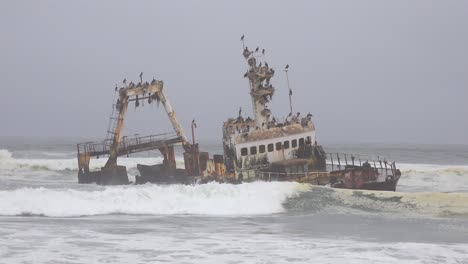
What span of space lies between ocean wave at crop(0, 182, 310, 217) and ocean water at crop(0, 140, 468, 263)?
40 millimetres

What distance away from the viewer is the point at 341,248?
15148 mm

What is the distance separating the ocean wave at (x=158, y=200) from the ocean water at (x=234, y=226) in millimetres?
40

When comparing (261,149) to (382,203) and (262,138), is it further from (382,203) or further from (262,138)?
(382,203)

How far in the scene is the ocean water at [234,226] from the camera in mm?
14227

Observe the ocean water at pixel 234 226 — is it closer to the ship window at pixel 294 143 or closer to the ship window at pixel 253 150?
the ship window at pixel 253 150

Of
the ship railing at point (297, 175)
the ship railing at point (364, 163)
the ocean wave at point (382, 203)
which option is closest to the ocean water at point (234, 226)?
the ocean wave at point (382, 203)

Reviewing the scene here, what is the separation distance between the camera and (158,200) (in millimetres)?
23156

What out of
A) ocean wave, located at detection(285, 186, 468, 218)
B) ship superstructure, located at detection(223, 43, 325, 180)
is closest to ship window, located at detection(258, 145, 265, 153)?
ship superstructure, located at detection(223, 43, 325, 180)

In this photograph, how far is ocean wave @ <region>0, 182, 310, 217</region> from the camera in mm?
21172

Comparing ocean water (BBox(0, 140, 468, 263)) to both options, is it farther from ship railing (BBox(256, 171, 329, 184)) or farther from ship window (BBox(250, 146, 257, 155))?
ship window (BBox(250, 146, 257, 155))

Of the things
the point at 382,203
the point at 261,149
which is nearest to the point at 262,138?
the point at 261,149

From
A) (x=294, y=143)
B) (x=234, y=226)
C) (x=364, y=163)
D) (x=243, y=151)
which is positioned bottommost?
(x=234, y=226)

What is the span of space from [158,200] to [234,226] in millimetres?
5310

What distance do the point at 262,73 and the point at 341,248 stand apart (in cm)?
1741
